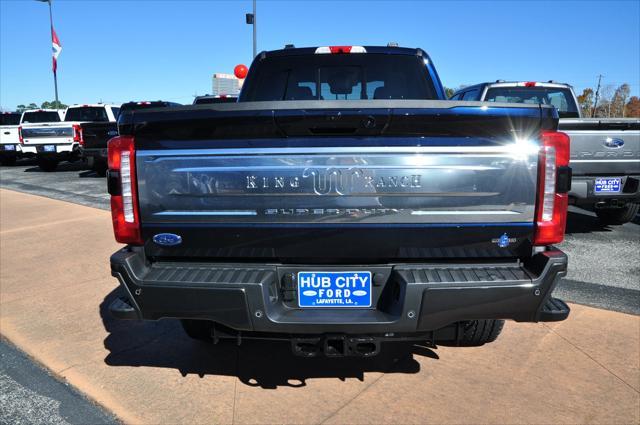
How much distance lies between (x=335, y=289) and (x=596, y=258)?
4.51 m

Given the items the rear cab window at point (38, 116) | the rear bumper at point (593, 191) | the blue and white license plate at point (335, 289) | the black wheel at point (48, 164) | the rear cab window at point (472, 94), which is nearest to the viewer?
the blue and white license plate at point (335, 289)

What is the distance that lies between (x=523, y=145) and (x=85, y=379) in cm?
290

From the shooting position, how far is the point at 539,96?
7.98 metres

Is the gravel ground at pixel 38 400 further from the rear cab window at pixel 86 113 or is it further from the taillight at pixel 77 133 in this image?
the rear cab window at pixel 86 113

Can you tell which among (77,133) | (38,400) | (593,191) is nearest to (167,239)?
(38,400)

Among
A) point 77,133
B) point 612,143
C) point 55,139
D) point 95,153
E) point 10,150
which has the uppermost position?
point 612,143

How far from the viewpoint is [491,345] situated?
3.48 meters

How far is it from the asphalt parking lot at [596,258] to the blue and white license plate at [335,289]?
2.75 metres

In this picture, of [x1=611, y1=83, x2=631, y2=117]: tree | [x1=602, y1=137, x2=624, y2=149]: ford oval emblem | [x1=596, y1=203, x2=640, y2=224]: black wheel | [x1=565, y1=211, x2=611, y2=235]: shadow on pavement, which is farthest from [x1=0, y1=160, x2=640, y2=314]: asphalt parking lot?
[x1=611, y1=83, x2=631, y2=117]: tree

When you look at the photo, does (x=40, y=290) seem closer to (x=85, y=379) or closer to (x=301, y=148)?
(x=85, y=379)

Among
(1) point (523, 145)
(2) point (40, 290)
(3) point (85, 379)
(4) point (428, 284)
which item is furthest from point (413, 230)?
(2) point (40, 290)

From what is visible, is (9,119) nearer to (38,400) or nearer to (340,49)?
(340,49)

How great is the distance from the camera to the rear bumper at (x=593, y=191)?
601 centimetres

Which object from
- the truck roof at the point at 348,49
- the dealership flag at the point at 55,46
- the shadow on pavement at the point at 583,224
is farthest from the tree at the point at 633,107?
the truck roof at the point at 348,49
